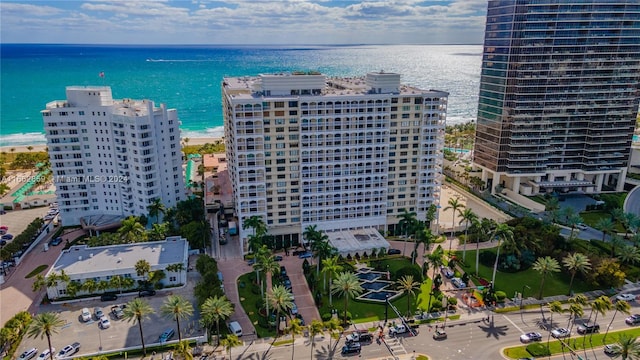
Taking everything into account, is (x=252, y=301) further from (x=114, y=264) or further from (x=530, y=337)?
(x=530, y=337)

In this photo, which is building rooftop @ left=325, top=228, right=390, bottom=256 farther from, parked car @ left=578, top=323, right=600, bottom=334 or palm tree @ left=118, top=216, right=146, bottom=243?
palm tree @ left=118, top=216, right=146, bottom=243

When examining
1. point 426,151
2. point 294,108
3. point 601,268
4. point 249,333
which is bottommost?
point 249,333

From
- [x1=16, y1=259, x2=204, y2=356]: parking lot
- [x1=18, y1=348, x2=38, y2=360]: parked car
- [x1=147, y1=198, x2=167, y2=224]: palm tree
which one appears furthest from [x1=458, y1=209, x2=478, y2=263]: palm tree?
[x1=18, y1=348, x2=38, y2=360]: parked car

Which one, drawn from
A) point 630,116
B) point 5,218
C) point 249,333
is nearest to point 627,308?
point 249,333

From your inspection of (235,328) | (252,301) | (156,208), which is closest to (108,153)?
(156,208)

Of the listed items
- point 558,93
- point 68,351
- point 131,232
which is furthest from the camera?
point 558,93

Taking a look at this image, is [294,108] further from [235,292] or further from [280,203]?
[235,292]
